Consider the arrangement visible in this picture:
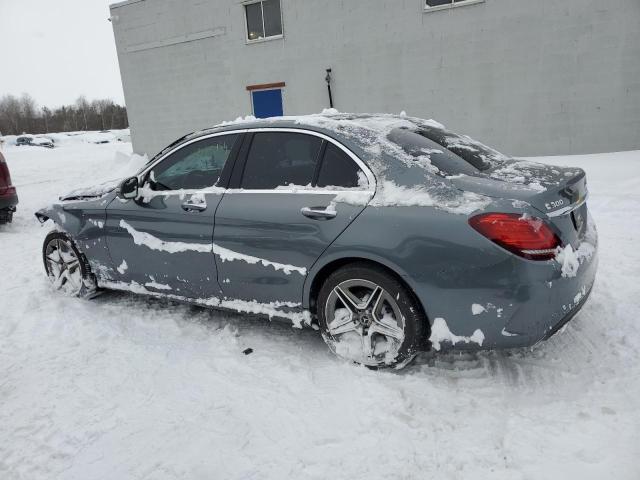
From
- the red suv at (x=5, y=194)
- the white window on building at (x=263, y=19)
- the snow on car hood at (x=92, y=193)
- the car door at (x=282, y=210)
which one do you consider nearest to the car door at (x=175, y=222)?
the car door at (x=282, y=210)

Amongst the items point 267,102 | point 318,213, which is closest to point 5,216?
point 318,213

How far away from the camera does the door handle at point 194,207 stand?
3463mm

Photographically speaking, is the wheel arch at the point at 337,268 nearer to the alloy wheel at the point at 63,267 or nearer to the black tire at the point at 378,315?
the black tire at the point at 378,315

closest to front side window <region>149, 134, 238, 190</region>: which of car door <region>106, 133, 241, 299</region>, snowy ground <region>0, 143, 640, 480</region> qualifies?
car door <region>106, 133, 241, 299</region>

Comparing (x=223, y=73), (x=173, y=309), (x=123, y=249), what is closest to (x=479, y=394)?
(x=173, y=309)

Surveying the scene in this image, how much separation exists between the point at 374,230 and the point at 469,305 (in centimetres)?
66

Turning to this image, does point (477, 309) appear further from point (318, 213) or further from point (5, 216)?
point (5, 216)

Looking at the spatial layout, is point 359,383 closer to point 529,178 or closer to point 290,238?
point 290,238

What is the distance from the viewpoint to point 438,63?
1114cm

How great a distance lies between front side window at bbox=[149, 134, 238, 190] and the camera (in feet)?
11.7

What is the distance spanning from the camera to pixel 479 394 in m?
2.70

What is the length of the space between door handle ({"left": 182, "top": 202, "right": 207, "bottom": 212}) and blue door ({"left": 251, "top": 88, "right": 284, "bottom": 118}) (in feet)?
33.7

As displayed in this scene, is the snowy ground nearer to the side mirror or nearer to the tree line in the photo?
the side mirror

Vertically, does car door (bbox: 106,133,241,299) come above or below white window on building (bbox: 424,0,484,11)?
below
